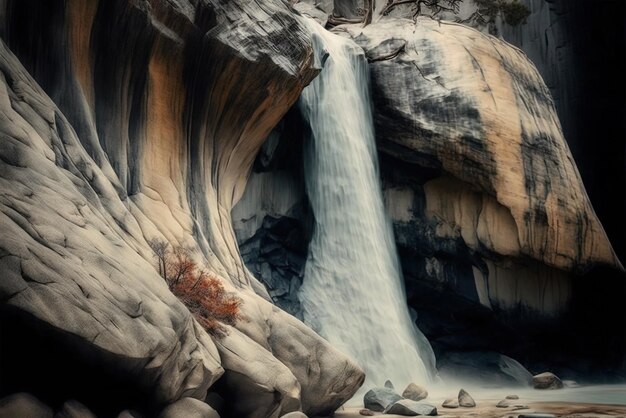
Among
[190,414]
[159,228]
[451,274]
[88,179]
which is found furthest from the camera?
[451,274]

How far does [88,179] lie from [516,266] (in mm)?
11251

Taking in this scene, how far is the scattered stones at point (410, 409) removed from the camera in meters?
9.50

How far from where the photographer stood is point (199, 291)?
8.34 metres

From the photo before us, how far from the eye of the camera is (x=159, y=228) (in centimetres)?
930

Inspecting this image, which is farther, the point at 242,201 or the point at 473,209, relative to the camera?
the point at 473,209

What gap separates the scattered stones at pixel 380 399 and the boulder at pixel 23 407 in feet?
19.1

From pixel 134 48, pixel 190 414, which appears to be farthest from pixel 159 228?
pixel 190 414

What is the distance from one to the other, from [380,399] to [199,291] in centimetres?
333

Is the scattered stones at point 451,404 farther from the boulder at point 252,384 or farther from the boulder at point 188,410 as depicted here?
the boulder at point 188,410

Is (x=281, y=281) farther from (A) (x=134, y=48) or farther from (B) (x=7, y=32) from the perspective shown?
(B) (x=7, y=32)

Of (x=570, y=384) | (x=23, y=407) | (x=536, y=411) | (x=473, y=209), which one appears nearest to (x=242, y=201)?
(x=473, y=209)

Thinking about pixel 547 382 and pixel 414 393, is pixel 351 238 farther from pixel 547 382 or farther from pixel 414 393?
pixel 547 382

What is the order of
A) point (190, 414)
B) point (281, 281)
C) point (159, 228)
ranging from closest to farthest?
1. point (190, 414)
2. point (159, 228)
3. point (281, 281)

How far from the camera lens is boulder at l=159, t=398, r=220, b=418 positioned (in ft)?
20.4
